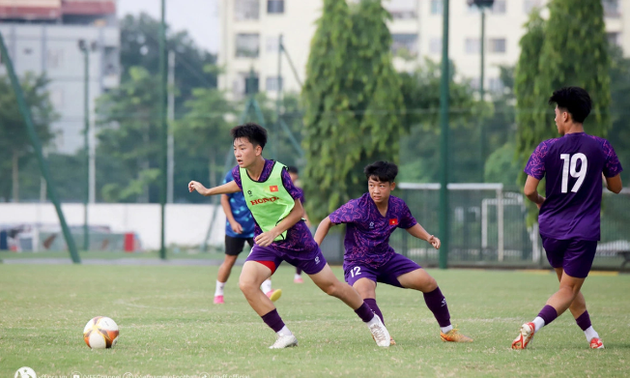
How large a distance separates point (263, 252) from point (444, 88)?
15.6 metres

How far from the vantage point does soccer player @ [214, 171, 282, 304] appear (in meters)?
11.0

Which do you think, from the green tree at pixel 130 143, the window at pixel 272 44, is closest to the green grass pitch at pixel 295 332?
the green tree at pixel 130 143

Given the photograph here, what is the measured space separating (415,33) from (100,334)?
50.0 metres

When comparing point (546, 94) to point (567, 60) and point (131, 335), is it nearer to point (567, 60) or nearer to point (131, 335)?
point (567, 60)

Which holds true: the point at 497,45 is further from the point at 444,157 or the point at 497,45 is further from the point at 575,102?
the point at 575,102

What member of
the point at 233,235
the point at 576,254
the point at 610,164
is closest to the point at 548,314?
the point at 576,254

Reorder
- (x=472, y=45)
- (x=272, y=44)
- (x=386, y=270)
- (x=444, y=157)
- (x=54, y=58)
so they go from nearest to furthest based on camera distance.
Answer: (x=386, y=270) → (x=444, y=157) → (x=272, y=44) → (x=54, y=58) → (x=472, y=45)

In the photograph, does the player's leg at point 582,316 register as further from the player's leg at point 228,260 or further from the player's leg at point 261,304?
the player's leg at point 228,260

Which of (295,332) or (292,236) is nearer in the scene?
(292,236)

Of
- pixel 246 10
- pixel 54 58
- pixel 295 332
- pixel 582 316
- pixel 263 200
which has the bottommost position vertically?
pixel 295 332

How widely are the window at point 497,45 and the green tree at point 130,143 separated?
22066mm

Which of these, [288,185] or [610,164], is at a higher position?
[610,164]

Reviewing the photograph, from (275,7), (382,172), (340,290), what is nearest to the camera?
(340,290)

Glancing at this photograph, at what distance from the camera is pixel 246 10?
171 ft
